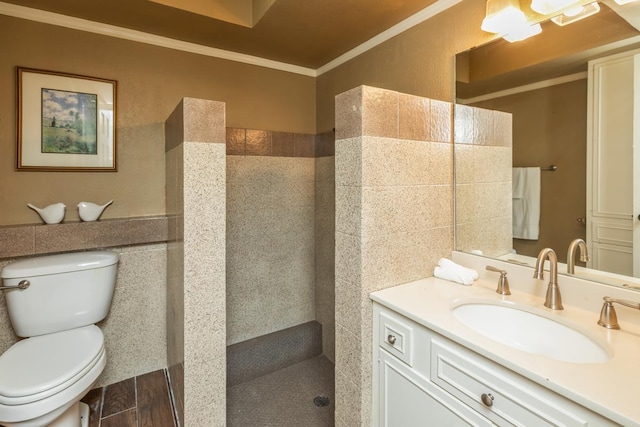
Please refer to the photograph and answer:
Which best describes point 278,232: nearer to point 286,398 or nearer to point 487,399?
point 286,398

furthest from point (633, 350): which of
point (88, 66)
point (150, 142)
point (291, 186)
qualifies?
point (88, 66)

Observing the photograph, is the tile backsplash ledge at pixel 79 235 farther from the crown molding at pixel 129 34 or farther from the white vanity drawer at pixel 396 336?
the white vanity drawer at pixel 396 336

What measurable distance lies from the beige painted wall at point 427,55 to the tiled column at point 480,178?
7.7 inches

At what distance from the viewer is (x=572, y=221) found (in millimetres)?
1279

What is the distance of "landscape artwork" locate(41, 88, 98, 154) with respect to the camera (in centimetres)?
181

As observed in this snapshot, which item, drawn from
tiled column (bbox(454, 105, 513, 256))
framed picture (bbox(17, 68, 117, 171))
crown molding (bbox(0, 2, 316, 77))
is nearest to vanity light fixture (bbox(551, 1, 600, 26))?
tiled column (bbox(454, 105, 513, 256))

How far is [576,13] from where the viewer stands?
1236 millimetres

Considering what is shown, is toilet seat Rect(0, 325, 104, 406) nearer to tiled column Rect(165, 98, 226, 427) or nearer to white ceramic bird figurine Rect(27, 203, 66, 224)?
tiled column Rect(165, 98, 226, 427)

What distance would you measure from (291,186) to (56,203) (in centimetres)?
150

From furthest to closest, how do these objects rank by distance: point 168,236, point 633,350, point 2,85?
1. point 168,236
2. point 2,85
3. point 633,350

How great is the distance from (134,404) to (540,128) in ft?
8.50

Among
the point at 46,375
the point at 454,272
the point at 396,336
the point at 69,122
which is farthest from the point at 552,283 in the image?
the point at 69,122

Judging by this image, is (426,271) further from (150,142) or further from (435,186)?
(150,142)

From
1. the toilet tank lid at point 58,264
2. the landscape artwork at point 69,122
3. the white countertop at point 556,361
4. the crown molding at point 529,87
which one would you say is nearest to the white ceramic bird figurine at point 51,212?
the toilet tank lid at point 58,264
